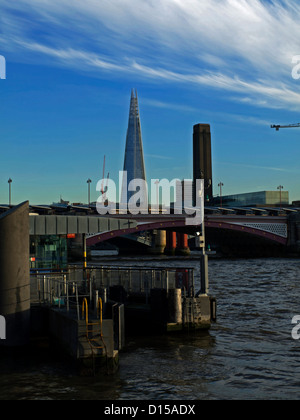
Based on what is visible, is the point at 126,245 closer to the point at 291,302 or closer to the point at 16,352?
the point at 291,302

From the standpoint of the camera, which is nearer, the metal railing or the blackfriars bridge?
the metal railing

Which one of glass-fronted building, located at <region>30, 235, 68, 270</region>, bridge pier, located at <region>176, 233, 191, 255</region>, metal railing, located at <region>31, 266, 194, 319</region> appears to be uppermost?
glass-fronted building, located at <region>30, 235, 68, 270</region>

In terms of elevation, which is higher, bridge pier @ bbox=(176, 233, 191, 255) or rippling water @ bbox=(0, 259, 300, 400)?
rippling water @ bbox=(0, 259, 300, 400)

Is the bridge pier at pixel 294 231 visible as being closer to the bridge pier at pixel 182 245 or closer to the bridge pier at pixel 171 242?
the bridge pier at pixel 182 245

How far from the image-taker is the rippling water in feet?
61.4

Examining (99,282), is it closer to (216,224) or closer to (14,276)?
(14,276)

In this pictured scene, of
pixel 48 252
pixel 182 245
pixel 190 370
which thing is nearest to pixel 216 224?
pixel 182 245

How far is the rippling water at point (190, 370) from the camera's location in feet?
61.4

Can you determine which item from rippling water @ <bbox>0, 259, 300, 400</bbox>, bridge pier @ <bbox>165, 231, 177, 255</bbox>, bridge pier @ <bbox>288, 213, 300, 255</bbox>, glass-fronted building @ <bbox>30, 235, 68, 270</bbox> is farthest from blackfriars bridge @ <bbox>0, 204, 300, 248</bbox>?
rippling water @ <bbox>0, 259, 300, 400</bbox>

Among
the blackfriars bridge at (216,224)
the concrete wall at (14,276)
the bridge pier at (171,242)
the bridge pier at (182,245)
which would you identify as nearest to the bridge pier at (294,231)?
the blackfriars bridge at (216,224)

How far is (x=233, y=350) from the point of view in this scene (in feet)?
82.9

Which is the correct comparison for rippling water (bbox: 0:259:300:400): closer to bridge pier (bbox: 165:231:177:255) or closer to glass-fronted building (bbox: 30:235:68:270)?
glass-fronted building (bbox: 30:235:68:270)

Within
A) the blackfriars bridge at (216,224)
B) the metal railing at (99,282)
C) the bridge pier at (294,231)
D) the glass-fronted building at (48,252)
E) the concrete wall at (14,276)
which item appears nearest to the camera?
the concrete wall at (14,276)
